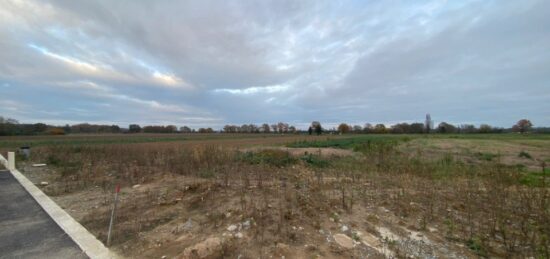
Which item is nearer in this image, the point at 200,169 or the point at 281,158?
the point at 200,169

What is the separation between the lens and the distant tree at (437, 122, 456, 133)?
104 metres

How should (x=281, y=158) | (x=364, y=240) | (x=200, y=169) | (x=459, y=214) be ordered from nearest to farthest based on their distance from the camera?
(x=364, y=240) < (x=459, y=214) < (x=200, y=169) < (x=281, y=158)

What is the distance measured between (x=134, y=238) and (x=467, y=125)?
133319 millimetres

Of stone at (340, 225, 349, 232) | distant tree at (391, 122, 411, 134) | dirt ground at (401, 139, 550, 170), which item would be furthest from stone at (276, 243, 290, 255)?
distant tree at (391, 122, 411, 134)

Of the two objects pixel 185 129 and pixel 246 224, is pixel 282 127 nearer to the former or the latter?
pixel 185 129

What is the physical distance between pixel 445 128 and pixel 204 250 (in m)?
125

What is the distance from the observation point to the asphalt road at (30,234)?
375 centimetres

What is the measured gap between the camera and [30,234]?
448 cm

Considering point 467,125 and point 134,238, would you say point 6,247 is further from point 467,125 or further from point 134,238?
point 467,125

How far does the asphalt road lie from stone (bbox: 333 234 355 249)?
12.2ft

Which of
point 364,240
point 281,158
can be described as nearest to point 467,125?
point 281,158

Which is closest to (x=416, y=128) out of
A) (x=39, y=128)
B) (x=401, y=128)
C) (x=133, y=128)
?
(x=401, y=128)

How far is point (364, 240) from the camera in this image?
3889 mm

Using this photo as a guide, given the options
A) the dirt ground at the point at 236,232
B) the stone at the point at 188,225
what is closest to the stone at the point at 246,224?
the dirt ground at the point at 236,232
